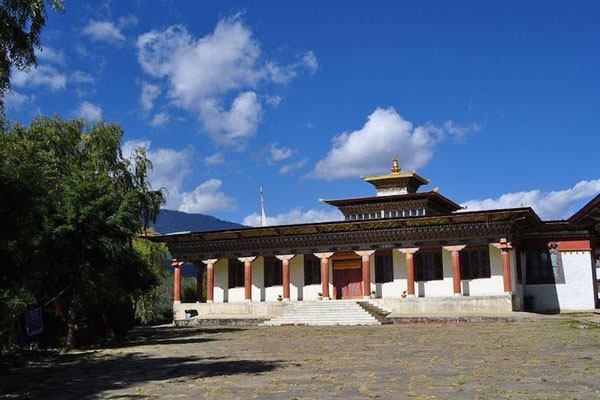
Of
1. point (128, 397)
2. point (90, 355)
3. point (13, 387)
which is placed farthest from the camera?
point (90, 355)

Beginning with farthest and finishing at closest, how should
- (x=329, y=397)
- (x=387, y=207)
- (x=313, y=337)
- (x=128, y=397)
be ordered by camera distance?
1. (x=387, y=207)
2. (x=313, y=337)
3. (x=128, y=397)
4. (x=329, y=397)

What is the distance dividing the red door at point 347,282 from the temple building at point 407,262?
0.06 m

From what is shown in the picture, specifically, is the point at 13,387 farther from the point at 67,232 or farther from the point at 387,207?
the point at 387,207

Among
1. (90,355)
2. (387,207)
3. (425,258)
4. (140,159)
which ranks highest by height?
(140,159)

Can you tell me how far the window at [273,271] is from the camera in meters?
35.6

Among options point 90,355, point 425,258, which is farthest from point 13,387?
point 425,258

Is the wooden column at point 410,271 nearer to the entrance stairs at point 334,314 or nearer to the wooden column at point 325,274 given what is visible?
the entrance stairs at point 334,314

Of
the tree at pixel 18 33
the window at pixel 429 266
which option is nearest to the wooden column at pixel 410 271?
the window at pixel 429 266

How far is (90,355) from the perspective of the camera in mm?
17297

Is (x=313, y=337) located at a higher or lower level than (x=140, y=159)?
lower

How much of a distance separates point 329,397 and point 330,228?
23628 mm

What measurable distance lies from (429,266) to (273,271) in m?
9.06

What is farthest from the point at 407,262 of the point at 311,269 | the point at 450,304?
the point at 311,269

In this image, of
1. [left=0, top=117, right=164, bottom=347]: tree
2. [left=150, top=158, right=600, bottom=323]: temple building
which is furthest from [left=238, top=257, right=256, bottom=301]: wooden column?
[left=0, top=117, right=164, bottom=347]: tree
